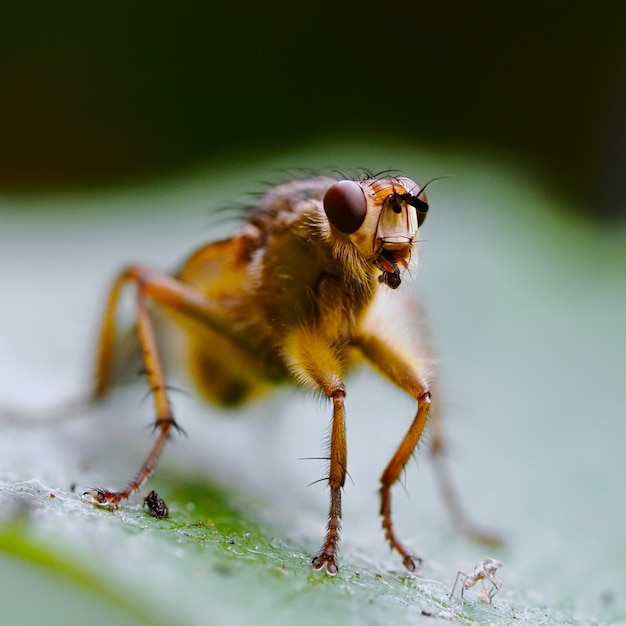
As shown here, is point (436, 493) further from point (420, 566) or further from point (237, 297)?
point (237, 297)

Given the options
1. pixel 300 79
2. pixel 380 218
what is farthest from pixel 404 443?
pixel 300 79

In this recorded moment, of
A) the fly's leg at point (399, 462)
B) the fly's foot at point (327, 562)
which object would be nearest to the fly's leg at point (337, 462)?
the fly's foot at point (327, 562)

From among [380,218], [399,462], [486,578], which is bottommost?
[486,578]

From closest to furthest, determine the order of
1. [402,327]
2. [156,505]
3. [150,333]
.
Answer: [156,505] < [150,333] < [402,327]

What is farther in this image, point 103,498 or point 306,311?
point 306,311

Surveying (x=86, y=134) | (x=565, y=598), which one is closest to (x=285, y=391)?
(x=565, y=598)

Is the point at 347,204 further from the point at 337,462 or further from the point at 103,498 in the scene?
the point at 103,498

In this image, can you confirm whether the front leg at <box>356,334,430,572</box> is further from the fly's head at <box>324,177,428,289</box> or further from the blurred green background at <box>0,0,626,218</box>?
the blurred green background at <box>0,0,626,218</box>
